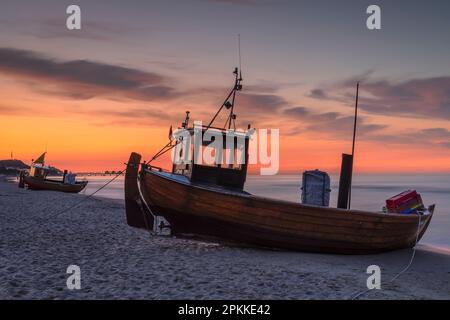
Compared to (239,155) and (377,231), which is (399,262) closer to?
(377,231)

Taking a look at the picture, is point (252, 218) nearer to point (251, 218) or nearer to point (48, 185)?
point (251, 218)

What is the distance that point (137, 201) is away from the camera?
1466 cm

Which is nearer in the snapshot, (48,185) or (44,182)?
(44,182)

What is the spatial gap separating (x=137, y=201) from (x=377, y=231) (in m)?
8.61

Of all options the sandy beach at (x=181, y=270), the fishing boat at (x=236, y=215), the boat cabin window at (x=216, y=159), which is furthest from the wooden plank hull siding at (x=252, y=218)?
the boat cabin window at (x=216, y=159)

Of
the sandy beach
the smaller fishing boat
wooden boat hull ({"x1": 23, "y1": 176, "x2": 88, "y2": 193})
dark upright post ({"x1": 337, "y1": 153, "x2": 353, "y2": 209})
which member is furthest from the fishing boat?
wooden boat hull ({"x1": 23, "y1": 176, "x2": 88, "y2": 193})

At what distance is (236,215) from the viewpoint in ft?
45.0

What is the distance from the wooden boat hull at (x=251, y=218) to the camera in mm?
13641

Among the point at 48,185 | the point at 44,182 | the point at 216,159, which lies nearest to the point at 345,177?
the point at 216,159

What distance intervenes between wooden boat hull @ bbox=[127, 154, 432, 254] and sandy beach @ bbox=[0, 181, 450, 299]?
47 centimetres

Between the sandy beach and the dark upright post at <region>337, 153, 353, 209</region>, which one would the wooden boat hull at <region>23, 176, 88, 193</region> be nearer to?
the sandy beach

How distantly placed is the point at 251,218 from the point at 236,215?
51cm

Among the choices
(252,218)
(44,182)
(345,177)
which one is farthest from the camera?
(44,182)
